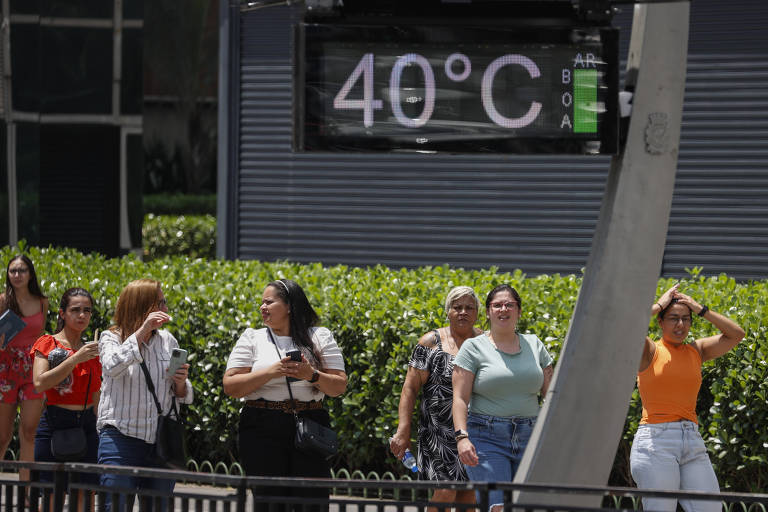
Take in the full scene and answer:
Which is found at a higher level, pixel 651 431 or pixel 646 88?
pixel 646 88

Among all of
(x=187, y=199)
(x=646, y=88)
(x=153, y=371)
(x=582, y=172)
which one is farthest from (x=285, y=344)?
(x=187, y=199)

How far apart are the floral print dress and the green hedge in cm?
178

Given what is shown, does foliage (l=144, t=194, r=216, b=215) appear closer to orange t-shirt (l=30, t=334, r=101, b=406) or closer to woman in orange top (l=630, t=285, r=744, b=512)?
orange t-shirt (l=30, t=334, r=101, b=406)

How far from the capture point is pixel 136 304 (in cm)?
704

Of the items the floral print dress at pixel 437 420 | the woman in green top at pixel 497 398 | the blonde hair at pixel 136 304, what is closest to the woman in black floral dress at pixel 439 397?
the floral print dress at pixel 437 420

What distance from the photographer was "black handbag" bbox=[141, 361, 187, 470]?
6.85 metres

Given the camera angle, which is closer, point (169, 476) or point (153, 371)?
point (169, 476)

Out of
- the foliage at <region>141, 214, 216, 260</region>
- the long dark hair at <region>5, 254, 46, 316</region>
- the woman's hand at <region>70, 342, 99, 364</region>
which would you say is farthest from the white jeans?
the foliage at <region>141, 214, 216, 260</region>

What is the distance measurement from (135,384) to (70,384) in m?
1.05

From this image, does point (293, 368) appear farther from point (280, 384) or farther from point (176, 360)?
point (176, 360)

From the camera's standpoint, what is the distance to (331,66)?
5.09 m

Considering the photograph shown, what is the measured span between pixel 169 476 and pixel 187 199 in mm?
17886

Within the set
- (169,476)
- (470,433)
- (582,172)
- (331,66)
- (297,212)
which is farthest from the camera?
(297,212)

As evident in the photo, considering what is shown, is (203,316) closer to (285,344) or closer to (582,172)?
(285,344)
